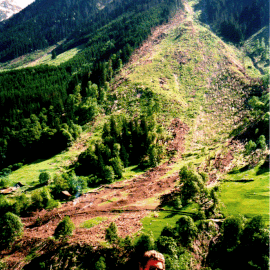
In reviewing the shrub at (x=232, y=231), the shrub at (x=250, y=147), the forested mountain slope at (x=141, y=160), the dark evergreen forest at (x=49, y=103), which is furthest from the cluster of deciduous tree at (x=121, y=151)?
the shrub at (x=232, y=231)

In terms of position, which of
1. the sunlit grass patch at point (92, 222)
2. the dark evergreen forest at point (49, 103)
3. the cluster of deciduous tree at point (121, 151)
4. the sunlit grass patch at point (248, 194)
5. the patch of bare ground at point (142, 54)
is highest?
the patch of bare ground at point (142, 54)

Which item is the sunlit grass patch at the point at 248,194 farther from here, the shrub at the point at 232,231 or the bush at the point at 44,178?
the bush at the point at 44,178

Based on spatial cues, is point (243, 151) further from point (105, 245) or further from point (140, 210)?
point (105, 245)

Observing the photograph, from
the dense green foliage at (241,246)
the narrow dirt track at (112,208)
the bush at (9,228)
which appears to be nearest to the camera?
the dense green foliage at (241,246)

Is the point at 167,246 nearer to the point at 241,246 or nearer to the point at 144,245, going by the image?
the point at 144,245

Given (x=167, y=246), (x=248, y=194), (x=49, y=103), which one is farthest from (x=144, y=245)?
(x=49, y=103)

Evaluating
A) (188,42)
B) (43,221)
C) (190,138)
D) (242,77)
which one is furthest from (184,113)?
(188,42)

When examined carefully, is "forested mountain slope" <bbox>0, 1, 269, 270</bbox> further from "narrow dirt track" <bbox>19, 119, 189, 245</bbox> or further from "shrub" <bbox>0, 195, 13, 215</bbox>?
"narrow dirt track" <bbox>19, 119, 189, 245</bbox>
